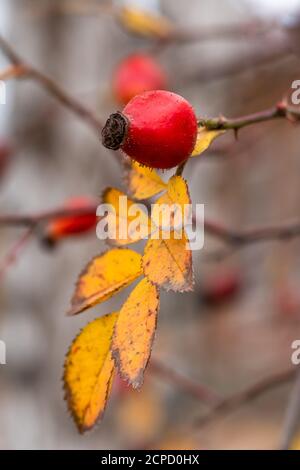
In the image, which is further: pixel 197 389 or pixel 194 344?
pixel 194 344

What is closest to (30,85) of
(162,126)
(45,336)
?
(45,336)

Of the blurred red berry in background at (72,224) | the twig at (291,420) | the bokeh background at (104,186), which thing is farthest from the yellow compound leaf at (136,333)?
the bokeh background at (104,186)

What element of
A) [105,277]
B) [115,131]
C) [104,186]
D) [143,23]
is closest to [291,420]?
[105,277]

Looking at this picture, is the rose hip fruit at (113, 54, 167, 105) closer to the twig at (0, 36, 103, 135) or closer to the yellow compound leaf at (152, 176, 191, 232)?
the twig at (0, 36, 103, 135)

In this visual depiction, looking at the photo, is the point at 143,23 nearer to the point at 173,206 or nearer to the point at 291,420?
the point at 291,420

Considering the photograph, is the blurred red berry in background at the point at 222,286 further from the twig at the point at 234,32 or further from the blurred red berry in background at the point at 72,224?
the blurred red berry in background at the point at 72,224

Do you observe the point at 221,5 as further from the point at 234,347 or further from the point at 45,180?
the point at 234,347

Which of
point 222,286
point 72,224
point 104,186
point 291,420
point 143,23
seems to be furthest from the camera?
point 222,286
